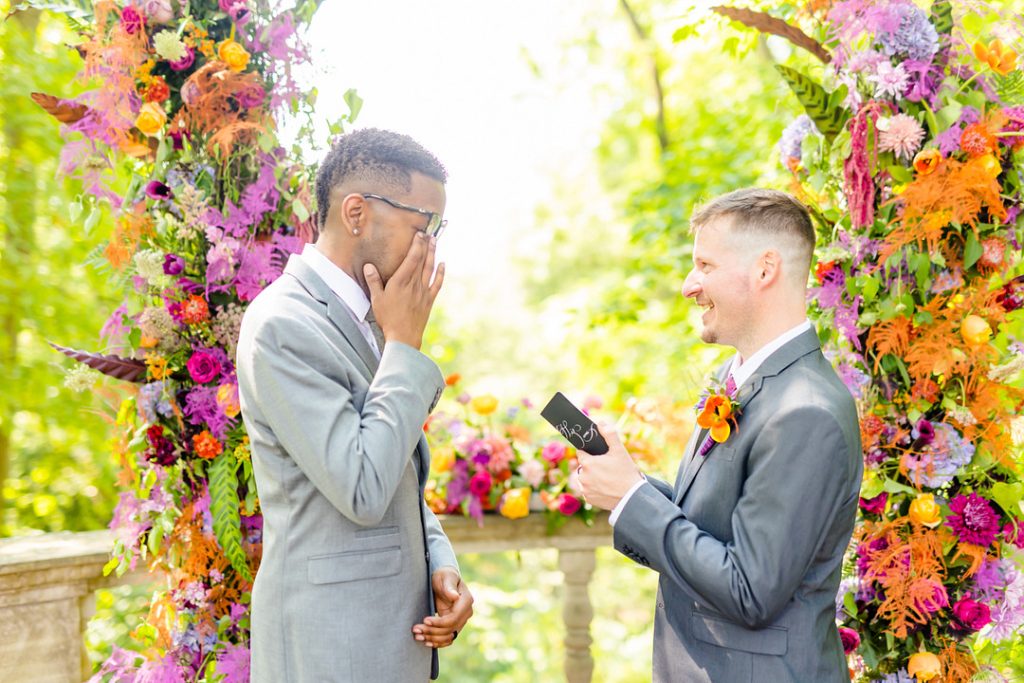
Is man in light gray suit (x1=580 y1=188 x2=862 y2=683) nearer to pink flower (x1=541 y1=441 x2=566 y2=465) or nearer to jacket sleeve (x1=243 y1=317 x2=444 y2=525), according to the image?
jacket sleeve (x1=243 y1=317 x2=444 y2=525)

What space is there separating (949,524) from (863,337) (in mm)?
625

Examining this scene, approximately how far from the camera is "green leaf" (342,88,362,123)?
2.63 m

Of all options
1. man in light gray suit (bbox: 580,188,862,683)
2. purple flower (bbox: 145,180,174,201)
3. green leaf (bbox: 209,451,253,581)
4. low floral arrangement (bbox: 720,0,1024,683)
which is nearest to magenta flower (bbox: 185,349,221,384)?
green leaf (bbox: 209,451,253,581)

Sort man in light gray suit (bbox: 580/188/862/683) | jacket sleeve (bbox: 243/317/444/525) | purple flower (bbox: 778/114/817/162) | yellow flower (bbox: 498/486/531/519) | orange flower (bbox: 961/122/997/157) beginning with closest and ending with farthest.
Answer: jacket sleeve (bbox: 243/317/444/525)
man in light gray suit (bbox: 580/188/862/683)
orange flower (bbox: 961/122/997/157)
purple flower (bbox: 778/114/817/162)
yellow flower (bbox: 498/486/531/519)

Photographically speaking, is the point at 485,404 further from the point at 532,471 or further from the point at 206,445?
the point at 206,445

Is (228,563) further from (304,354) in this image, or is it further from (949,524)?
(949,524)

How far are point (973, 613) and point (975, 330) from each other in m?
0.85

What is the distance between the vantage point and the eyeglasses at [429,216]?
1.95 metres

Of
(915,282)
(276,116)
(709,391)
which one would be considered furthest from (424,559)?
(915,282)

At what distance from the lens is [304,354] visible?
1.75m

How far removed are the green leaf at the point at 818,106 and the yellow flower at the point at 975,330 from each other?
735mm

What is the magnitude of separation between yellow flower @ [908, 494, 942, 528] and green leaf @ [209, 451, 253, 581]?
2.05 meters

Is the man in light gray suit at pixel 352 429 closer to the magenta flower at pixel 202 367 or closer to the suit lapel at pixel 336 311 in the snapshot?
the suit lapel at pixel 336 311

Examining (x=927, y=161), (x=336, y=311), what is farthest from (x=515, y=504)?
(x=927, y=161)
